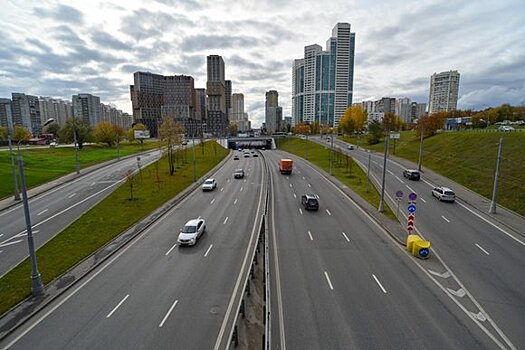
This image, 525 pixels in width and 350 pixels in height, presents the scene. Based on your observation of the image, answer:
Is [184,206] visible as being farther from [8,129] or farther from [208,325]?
[208,325]

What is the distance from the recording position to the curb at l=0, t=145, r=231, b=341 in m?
12.5

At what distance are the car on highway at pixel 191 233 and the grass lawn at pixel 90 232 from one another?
5.91 m

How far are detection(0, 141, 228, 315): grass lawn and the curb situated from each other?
0.42 m

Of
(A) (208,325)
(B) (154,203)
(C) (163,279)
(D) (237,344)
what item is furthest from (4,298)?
(B) (154,203)

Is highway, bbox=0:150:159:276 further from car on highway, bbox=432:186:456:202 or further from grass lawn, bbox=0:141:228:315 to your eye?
car on highway, bbox=432:186:456:202

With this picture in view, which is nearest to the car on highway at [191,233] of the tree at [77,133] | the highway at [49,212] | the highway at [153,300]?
the highway at [153,300]

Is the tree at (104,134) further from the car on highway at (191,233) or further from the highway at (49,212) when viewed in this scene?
the car on highway at (191,233)

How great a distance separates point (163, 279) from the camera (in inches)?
631

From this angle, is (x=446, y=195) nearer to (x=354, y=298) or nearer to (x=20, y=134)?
(x=354, y=298)

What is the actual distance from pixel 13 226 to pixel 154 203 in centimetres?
1220

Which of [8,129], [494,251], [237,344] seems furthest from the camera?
[494,251]

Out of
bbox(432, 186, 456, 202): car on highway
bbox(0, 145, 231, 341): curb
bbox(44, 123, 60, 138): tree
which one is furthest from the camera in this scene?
bbox(44, 123, 60, 138): tree

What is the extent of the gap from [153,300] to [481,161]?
5120 cm

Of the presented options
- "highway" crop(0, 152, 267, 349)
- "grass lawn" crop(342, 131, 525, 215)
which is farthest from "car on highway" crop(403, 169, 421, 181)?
"highway" crop(0, 152, 267, 349)
